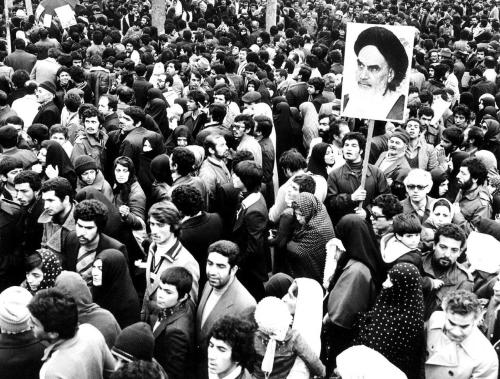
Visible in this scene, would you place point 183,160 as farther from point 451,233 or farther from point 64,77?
point 64,77

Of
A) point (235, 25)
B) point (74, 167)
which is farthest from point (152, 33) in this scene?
point (74, 167)

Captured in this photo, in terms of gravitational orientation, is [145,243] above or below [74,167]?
below

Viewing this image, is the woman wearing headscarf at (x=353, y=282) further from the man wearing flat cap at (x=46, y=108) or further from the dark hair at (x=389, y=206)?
the man wearing flat cap at (x=46, y=108)

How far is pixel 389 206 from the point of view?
5836 mm

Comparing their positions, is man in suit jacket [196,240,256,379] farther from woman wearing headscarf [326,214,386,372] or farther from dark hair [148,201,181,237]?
woman wearing headscarf [326,214,386,372]

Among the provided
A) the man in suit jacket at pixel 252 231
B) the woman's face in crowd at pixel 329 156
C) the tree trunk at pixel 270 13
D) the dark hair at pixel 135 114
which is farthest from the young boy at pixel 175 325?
the tree trunk at pixel 270 13

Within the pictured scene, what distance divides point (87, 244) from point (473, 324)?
2.74 m

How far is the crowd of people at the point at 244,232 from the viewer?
419 cm

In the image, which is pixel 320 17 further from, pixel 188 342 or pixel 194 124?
pixel 188 342

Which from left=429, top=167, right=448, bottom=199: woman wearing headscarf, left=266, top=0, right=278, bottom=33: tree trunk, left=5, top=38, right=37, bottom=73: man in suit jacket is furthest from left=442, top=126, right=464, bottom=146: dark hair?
left=266, top=0, right=278, bottom=33: tree trunk

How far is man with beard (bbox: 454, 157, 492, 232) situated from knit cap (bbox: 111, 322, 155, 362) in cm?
357

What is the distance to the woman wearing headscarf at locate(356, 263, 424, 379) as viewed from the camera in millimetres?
4617

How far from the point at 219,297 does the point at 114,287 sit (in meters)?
0.81

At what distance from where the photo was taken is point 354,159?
7.11 m
